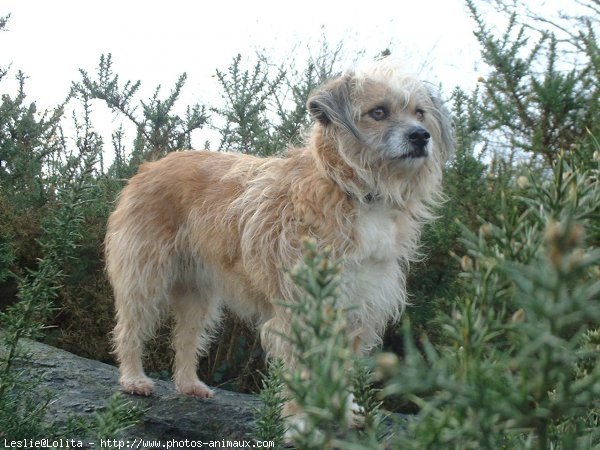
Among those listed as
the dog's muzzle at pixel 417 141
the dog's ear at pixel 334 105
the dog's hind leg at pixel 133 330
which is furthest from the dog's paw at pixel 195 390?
the dog's muzzle at pixel 417 141

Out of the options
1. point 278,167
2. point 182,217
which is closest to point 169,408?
point 182,217

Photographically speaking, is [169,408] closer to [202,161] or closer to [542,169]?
[202,161]

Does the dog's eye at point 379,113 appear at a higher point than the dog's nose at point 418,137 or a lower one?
higher

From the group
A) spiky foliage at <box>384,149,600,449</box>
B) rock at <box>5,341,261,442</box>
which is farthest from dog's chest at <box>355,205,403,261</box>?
spiky foliage at <box>384,149,600,449</box>

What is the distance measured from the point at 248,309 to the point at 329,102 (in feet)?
4.94

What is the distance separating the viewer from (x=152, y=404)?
14.6 ft

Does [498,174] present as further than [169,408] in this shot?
Yes

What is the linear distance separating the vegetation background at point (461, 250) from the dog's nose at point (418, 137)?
0.44m

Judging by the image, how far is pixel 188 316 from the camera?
5.20 meters

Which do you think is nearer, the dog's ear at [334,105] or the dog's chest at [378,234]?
the dog's chest at [378,234]

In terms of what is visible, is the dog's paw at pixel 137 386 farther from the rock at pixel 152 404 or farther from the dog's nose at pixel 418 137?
the dog's nose at pixel 418 137

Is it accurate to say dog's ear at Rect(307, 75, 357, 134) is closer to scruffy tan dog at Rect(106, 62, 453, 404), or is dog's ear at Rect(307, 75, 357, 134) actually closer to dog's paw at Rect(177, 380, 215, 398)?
scruffy tan dog at Rect(106, 62, 453, 404)

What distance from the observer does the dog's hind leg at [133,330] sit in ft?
15.6

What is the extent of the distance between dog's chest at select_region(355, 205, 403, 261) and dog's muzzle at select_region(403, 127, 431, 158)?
→ 14.7 inches
